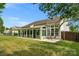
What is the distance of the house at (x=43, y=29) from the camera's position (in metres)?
6.52

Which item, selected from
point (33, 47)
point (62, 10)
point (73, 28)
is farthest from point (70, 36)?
point (33, 47)

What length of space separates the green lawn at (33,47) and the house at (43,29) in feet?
0.34

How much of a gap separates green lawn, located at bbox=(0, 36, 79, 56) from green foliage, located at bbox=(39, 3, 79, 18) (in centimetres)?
41

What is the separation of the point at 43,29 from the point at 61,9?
1.32 feet

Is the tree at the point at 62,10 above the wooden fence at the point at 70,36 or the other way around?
above

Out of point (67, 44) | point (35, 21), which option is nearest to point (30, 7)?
point (35, 21)

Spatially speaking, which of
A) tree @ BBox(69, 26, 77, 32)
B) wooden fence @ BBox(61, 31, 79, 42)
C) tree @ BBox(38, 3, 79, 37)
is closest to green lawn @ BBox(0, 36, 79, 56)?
wooden fence @ BBox(61, 31, 79, 42)

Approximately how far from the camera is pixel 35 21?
6.49 metres

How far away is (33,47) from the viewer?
6.52 meters

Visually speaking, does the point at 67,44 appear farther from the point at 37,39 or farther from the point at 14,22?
the point at 14,22

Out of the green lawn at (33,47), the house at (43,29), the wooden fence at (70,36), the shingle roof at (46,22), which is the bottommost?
the green lawn at (33,47)

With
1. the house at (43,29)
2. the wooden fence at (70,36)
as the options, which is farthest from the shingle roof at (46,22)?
the wooden fence at (70,36)

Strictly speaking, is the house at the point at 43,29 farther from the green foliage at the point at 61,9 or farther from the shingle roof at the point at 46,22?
the green foliage at the point at 61,9

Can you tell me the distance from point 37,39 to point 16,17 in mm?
454
